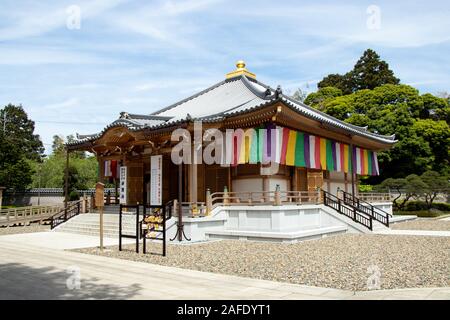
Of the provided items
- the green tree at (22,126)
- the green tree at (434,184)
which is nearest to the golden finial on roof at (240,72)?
the green tree at (434,184)

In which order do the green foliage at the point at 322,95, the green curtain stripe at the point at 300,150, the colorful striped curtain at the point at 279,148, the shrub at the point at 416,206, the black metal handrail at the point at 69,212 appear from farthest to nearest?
the green foliage at the point at 322,95 < the shrub at the point at 416,206 < the black metal handrail at the point at 69,212 < the green curtain stripe at the point at 300,150 < the colorful striped curtain at the point at 279,148

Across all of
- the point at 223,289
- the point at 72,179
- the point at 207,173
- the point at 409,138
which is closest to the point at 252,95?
the point at 207,173

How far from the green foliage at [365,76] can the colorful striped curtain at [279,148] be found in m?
33.1

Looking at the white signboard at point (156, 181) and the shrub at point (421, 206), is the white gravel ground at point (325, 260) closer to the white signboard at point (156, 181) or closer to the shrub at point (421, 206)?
the white signboard at point (156, 181)

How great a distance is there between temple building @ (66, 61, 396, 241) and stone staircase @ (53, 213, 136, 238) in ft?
5.33

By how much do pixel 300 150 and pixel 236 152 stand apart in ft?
11.4

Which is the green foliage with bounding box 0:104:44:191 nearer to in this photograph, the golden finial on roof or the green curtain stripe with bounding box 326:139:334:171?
the golden finial on roof

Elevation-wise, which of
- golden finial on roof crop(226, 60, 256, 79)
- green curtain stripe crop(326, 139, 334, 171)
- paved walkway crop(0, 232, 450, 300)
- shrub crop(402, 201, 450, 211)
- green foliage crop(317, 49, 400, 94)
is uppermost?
green foliage crop(317, 49, 400, 94)

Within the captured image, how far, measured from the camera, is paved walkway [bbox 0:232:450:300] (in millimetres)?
6289

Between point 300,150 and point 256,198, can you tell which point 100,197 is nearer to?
point 256,198

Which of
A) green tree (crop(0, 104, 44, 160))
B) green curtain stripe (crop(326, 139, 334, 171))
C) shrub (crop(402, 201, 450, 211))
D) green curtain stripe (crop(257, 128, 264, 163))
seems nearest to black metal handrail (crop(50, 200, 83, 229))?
green curtain stripe (crop(257, 128, 264, 163))

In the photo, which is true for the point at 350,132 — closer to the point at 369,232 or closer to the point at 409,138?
the point at 369,232

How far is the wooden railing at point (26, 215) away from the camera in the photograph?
2219cm

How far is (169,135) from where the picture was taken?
1702cm
